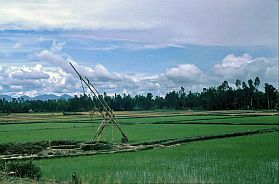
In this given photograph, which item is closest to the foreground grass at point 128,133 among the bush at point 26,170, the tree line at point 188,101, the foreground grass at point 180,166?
the foreground grass at point 180,166

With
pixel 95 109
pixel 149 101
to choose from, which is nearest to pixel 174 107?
pixel 149 101

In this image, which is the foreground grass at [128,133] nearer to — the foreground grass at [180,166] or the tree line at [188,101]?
the foreground grass at [180,166]

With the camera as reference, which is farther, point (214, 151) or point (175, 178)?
point (214, 151)

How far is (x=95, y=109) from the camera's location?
74.1 feet

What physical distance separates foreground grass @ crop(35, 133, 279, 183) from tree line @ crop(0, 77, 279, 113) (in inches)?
1729

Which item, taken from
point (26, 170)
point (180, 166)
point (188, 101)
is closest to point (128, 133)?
point (180, 166)

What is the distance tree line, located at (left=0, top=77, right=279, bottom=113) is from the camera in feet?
225

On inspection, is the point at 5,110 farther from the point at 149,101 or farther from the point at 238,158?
the point at 238,158

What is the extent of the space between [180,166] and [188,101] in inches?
2670

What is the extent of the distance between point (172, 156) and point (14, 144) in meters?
7.52

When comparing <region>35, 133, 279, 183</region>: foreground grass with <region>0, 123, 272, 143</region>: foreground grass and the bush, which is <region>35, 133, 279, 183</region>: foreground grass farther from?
<region>0, 123, 272, 143</region>: foreground grass

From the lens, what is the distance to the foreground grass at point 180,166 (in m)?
10.2

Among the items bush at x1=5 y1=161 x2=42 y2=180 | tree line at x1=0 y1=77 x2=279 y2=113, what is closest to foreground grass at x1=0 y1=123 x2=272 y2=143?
bush at x1=5 y1=161 x2=42 y2=180

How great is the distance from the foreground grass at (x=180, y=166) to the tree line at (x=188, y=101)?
43.9m
